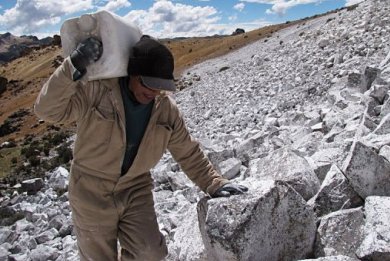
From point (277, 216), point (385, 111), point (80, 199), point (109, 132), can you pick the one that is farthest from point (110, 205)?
point (385, 111)

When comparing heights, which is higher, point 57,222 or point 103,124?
point 103,124

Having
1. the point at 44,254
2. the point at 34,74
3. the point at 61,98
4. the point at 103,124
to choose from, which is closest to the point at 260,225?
the point at 103,124

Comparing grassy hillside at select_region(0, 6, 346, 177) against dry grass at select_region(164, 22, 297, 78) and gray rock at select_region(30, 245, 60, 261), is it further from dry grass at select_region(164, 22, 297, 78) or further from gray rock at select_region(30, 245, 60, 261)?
gray rock at select_region(30, 245, 60, 261)

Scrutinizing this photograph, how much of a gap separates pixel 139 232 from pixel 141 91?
1278 mm

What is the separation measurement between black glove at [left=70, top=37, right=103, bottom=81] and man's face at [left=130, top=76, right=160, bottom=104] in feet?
1.14

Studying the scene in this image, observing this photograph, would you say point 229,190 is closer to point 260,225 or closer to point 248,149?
point 260,225

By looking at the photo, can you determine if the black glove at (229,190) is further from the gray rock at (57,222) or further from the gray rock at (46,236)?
the gray rock at (57,222)

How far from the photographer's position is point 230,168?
7352 millimetres

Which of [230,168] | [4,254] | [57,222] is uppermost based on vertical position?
[230,168]

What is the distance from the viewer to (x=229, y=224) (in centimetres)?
397

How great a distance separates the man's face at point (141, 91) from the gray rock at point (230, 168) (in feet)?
11.9

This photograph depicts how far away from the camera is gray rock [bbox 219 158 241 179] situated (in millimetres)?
7316

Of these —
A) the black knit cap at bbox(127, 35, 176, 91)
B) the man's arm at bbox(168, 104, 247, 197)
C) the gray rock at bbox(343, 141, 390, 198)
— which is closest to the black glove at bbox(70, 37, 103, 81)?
the black knit cap at bbox(127, 35, 176, 91)

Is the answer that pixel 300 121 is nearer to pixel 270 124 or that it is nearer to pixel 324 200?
pixel 270 124
